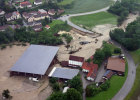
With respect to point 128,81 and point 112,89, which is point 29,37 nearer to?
point 112,89

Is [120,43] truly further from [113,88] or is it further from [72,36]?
[113,88]

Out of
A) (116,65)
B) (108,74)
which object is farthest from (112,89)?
(116,65)

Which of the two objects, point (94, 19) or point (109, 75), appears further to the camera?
point (94, 19)

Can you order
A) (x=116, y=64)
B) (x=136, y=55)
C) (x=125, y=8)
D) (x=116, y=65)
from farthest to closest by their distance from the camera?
(x=125, y=8) → (x=136, y=55) → (x=116, y=64) → (x=116, y=65)

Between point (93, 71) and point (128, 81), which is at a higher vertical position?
point (93, 71)

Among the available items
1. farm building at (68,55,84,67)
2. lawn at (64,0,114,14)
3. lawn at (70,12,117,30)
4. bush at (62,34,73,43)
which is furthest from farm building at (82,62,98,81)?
lawn at (64,0,114,14)

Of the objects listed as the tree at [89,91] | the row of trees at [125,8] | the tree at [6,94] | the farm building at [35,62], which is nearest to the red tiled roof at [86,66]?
the tree at [89,91]

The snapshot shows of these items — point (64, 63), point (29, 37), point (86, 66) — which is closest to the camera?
point (86, 66)
